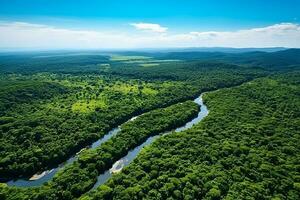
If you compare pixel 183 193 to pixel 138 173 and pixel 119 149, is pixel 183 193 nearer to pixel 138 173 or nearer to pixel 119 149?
pixel 138 173

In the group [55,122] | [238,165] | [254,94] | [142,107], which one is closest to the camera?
[238,165]

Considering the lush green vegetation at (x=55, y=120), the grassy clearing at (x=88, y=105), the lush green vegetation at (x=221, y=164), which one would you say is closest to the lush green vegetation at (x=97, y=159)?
the lush green vegetation at (x=221, y=164)

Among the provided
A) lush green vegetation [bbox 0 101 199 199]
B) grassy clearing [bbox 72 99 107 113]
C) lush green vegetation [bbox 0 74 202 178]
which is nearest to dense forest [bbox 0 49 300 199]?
lush green vegetation [bbox 0 101 199 199]

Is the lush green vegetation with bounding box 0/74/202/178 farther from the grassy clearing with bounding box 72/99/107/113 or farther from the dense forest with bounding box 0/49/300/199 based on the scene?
the dense forest with bounding box 0/49/300/199

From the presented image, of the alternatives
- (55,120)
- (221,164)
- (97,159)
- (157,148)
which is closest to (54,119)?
(55,120)

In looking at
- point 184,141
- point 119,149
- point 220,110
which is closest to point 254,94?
point 220,110

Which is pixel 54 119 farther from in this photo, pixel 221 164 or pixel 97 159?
pixel 221 164
